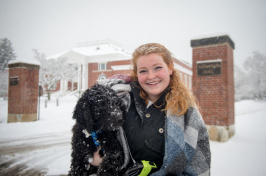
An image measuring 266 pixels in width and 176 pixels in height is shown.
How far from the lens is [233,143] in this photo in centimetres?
518

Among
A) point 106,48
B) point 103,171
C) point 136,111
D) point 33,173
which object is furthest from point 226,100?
point 106,48

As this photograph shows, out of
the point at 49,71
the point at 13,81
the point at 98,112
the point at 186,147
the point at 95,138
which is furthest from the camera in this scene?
the point at 49,71

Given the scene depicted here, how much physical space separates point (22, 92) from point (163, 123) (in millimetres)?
9250

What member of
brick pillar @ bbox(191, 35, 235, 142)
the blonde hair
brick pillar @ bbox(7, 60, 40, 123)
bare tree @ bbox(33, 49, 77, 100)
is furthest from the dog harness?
bare tree @ bbox(33, 49, 77, 100)

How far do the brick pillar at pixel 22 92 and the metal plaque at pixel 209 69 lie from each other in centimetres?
845

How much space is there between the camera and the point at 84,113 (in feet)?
4.93

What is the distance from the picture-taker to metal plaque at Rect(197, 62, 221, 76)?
5.46 m

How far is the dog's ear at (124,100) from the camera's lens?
65.0 inches

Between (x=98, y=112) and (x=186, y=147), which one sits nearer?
(x=186, y=147)

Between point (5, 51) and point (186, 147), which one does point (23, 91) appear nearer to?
point (5, 51)

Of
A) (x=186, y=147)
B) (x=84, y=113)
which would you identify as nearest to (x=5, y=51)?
Result: (x=84, y=113)

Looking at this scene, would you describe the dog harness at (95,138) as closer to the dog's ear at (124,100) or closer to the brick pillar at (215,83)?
the dog's ear at (124,100)

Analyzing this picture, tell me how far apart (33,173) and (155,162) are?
10.2 ft

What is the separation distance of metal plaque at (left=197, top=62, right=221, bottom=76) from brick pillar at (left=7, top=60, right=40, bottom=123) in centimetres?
845
